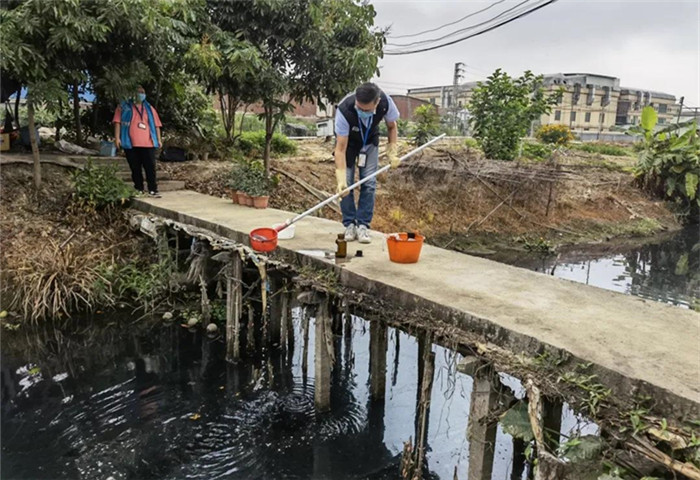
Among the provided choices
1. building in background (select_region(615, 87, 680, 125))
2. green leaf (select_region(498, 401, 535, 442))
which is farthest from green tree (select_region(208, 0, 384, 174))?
building in background (select_region(615, 87, 680, 125))

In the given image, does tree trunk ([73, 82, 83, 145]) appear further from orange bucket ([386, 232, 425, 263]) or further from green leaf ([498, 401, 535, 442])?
green leaf ([498, 401, 535, 442])

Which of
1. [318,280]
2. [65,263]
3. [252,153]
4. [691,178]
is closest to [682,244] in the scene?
[691,178]

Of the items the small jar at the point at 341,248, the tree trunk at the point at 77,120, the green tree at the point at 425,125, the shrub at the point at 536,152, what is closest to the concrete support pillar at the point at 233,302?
the small jar at the point at 341,248

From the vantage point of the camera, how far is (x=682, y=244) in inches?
548

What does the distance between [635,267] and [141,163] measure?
10.3 meters

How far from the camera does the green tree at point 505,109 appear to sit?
1249 centimetres

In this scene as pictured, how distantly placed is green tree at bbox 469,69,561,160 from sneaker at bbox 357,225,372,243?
9027 millimetres

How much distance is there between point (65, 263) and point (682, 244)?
14.7 m

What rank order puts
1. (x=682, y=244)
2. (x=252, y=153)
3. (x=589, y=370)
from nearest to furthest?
(x=589, y=370) → (x=252, y=153) → (x=682, y=244)

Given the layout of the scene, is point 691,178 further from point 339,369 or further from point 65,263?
point 65,263

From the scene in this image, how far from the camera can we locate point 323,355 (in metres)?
4.42

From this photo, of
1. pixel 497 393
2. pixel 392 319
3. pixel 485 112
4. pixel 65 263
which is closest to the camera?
pixel 497 393

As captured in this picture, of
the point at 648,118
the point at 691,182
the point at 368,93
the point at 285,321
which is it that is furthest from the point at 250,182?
the point at 691,182

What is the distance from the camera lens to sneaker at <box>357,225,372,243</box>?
491 centimetres
